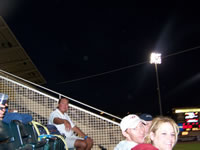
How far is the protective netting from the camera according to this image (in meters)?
6.11

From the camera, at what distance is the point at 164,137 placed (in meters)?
1.86

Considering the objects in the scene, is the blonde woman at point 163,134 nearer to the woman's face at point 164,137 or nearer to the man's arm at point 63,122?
the woman's face at point 164,137

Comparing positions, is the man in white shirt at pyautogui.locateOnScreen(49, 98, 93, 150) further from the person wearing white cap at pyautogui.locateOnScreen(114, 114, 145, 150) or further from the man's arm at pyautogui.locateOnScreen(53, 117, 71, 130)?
the person wearing white cap at pyautogui.locateOnScreen(114, 114, 145, 150)

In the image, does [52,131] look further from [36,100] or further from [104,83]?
[104,83]

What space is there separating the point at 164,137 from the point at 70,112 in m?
4.54

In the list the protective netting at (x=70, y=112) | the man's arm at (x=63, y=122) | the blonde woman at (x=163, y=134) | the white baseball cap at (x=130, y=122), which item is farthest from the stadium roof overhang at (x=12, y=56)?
the blonde woman at (x=163, y=134)

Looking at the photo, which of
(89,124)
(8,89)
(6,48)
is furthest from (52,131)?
(6,48)

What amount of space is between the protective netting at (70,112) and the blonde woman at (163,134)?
13.9ft

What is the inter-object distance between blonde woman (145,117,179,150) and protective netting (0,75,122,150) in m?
4.25

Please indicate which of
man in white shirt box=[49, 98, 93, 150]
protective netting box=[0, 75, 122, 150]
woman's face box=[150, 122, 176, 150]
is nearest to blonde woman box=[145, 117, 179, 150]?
woman's face box=[150, 122, 176, 150]

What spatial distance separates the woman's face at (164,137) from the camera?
73.1 inches

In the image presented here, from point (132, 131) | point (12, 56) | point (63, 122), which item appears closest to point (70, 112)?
point (63, 122)

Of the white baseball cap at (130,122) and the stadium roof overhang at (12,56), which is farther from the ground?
the stadium roof overhang at (12,56)

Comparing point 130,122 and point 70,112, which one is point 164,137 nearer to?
point 130,122
